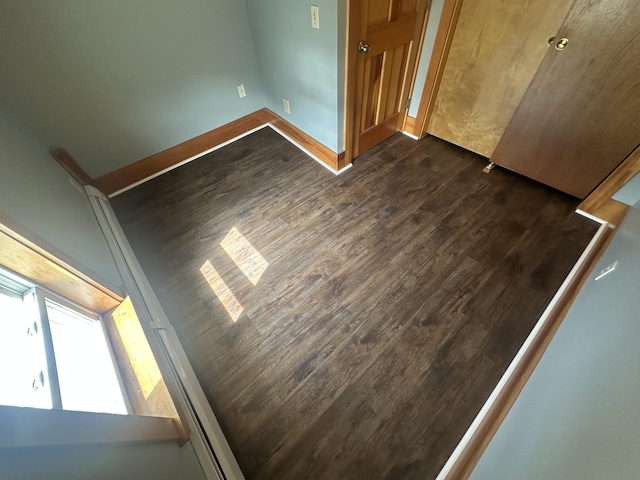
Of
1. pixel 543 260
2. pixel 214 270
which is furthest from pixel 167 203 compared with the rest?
pixel 543 260

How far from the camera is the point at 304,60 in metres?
1.85

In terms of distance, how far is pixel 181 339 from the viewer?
4.74 ft

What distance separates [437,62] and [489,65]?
0.35 meters

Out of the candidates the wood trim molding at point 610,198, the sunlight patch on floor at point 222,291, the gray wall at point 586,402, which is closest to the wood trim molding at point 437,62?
the wood trim molding at point 610,198

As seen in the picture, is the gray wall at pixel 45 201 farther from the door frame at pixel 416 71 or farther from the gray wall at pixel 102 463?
the door frame at pixel 416 71

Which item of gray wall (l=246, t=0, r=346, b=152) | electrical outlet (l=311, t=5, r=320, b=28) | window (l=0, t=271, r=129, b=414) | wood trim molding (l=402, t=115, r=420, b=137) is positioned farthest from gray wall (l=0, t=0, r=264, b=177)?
window (l=0, t=271, r=129, b=414)

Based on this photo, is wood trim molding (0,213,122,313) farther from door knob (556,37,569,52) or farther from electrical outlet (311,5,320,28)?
door knob (556,37,569,52)

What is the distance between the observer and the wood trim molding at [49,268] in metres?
0.79

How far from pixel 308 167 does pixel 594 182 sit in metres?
1.96

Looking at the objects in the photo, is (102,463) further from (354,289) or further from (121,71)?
(121,71)

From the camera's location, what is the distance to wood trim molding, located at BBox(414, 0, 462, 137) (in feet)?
5.77

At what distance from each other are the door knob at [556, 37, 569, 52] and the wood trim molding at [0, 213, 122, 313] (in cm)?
254

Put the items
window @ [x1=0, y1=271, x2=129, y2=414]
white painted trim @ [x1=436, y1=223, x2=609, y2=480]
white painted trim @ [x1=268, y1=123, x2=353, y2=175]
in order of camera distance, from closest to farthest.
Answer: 1. window @ [x1=0, y1=271, x2=129, y2=414]
2. white painted trim @ [x1=436, y1=223, x2=609, y2=480]
3. white painted trim @ [x1=268, y1=123, x2=353, y2=175]

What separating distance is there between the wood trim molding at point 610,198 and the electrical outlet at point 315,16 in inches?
75.9
